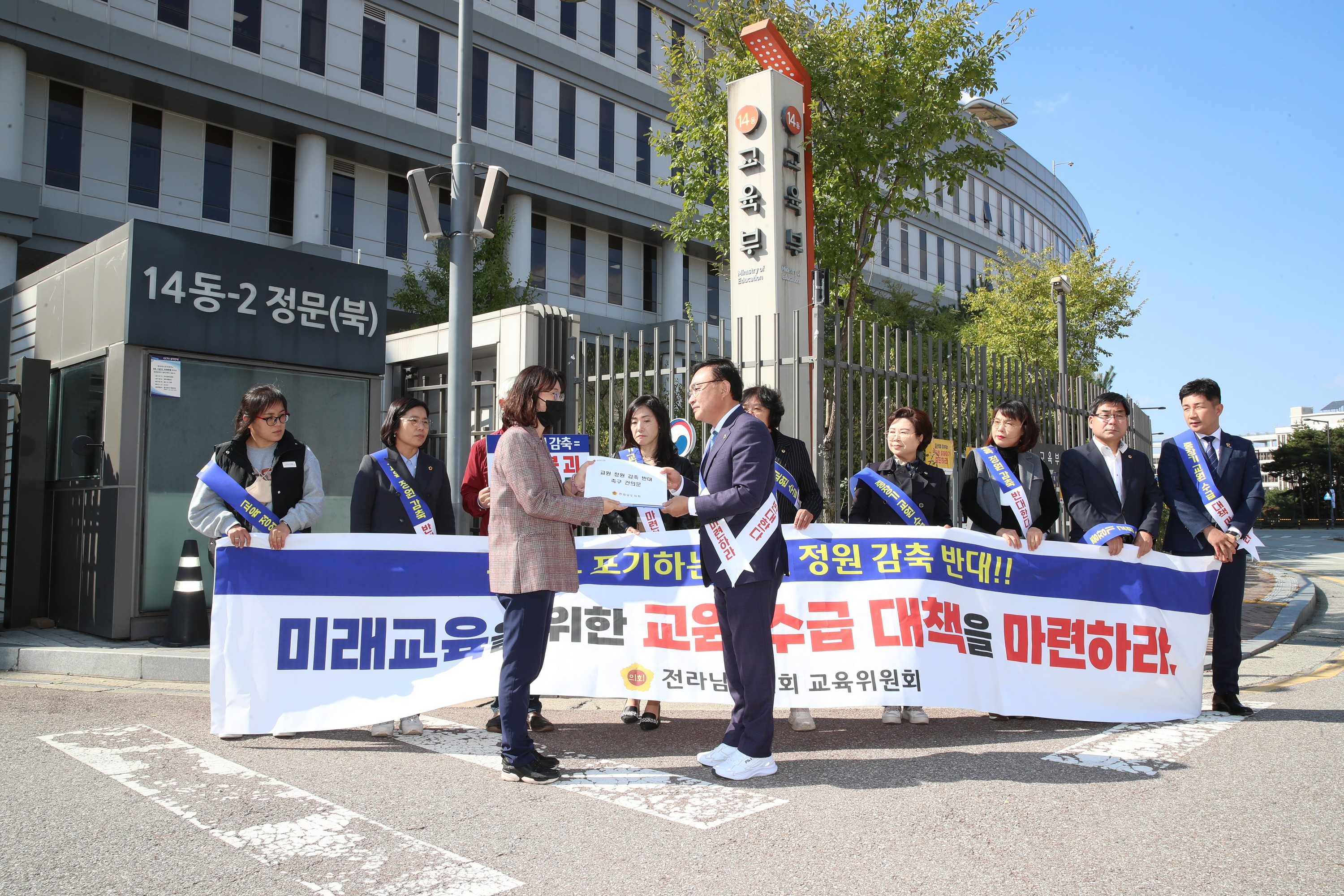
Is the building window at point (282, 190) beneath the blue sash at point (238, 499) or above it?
above

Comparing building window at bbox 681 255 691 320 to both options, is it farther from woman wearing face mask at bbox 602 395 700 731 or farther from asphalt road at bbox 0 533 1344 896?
asphalt road at bbox 0 533 1344 896

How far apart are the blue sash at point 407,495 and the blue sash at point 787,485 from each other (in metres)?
2.14

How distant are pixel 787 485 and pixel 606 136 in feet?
87.1

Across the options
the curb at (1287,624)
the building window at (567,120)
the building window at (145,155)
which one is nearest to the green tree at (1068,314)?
the curb at (1287,624)

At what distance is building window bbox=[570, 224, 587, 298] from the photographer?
99.0 ft

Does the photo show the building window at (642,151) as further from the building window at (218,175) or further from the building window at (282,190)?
the building window at (218,175)

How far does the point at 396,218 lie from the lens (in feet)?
87.2

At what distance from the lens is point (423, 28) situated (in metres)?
26.1

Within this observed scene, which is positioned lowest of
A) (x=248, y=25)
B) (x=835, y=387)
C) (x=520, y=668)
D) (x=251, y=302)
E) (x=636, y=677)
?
(x=636, y=677)

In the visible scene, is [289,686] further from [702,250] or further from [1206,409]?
[702,250]

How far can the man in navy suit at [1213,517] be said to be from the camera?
18.7 feet

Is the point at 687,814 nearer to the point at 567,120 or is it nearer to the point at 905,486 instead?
the point at 905,486

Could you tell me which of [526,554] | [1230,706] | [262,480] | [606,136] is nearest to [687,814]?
[526,554]

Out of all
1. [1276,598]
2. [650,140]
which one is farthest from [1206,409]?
[650,140]
